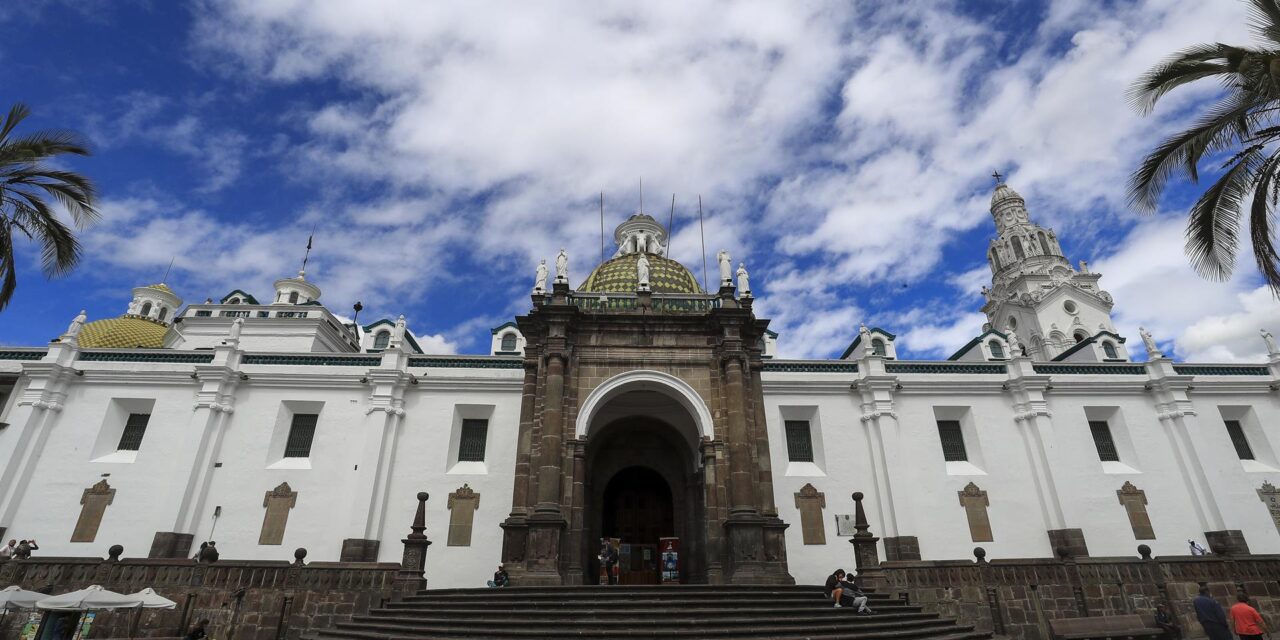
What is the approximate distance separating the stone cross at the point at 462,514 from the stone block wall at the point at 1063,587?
1292cm

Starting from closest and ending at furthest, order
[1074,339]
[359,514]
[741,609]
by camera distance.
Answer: [741,609] < [359,514] < [1074,339]

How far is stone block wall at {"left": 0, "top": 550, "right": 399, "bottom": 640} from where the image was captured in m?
13.5

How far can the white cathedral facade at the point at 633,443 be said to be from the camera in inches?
719

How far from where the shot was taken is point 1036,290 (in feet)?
127

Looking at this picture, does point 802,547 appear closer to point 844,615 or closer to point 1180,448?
point 844,615

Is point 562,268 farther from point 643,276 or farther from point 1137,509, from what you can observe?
point 1137,509

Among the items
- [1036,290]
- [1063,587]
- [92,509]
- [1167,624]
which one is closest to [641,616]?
[1063,587]

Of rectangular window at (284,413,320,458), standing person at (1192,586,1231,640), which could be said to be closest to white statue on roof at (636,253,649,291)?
rectangular window at (284,413,320,458)

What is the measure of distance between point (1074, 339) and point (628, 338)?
3263 centimetres

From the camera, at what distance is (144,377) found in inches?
853

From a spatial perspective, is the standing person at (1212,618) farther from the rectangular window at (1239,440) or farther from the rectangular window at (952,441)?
the rectangular window at (1239,440)

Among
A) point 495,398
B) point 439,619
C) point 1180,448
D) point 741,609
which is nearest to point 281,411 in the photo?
point 495,398

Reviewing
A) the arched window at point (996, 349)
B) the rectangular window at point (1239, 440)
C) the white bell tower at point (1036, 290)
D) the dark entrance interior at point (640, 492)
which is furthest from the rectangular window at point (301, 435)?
Answer: the white bell tower at point (1036, 290)

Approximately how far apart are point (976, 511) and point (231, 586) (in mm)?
22443
